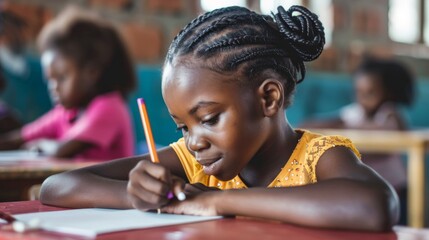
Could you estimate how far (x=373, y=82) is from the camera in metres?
4.87

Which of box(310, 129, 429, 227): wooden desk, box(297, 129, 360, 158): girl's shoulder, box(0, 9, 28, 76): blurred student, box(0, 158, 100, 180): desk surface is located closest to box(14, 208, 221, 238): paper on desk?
box(297, 129, 360, 158): girl's shoulder

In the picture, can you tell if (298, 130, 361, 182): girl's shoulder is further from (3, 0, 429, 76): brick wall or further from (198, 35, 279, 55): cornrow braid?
(3, 0, 429, 76): brick wall

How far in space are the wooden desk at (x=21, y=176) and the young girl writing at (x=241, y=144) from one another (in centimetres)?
67

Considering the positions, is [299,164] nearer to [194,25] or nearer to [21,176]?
[194,25]

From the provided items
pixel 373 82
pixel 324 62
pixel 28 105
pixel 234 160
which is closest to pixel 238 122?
pixel 234 160

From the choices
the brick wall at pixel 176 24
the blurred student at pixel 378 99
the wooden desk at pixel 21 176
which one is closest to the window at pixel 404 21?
the brick wall at pixel 176 24

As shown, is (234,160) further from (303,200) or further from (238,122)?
(303,200)

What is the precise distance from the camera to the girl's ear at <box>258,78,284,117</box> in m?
1.17

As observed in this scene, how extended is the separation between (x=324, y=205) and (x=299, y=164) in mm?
257

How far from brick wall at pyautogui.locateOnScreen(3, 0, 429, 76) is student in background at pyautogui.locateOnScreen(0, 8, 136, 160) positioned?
875 mm

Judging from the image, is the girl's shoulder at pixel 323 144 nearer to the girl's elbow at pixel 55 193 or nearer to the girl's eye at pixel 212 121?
the girl's eye at pixel 212 121

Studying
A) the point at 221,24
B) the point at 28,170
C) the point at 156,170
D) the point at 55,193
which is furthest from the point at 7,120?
the point at 156,170

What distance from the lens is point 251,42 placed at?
1.17 metres

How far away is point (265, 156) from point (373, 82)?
3768 mm
